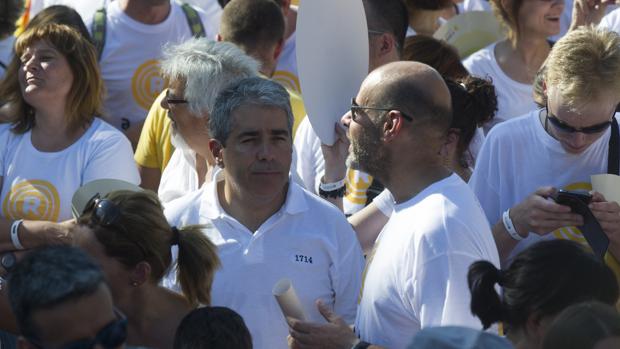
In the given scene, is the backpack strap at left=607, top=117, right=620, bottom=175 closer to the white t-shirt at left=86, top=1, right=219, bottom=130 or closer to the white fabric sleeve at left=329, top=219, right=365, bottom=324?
the white fabric sleeve at left=329, top=219, right=365, bottom=324

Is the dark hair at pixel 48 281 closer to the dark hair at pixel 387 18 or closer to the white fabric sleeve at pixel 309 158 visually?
the white fabric sleeve at pixel 309 158

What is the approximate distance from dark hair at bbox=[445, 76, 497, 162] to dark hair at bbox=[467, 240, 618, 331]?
5.97ft

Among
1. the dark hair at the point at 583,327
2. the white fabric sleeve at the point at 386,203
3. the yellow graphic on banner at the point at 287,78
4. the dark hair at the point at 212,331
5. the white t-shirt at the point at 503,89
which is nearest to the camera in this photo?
the dark hair at the point at 583,327

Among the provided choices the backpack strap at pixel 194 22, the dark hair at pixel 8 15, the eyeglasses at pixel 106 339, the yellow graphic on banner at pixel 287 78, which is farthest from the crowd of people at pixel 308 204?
the dark hair at pixel 8 15

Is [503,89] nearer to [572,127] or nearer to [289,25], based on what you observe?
[289,25]

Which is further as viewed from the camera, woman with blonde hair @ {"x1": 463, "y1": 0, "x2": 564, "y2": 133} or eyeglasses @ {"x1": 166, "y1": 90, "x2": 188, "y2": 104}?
woman with blonde hair @ {"x1": 463, "y1": 0, "x2": 564, "y2": 133}

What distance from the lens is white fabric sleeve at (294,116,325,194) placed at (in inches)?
207

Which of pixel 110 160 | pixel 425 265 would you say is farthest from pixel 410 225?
pixel 110 160

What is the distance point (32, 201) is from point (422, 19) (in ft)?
9.65

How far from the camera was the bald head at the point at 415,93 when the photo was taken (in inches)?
151

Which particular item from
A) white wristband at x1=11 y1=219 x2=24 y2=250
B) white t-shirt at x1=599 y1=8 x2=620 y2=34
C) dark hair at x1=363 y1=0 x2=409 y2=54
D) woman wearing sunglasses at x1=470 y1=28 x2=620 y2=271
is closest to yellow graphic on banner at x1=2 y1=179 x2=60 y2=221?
white wristband at x1=11 y1=219 x2=24 y2=250

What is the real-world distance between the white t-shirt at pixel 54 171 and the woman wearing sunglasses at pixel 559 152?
177 cm

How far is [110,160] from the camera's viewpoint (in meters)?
5.35

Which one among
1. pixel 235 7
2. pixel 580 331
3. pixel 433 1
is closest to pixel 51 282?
pixel 580 331
